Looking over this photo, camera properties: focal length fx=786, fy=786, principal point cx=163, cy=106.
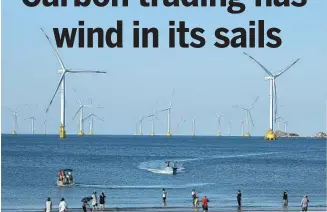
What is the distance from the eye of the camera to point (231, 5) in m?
37.6

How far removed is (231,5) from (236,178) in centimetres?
8244

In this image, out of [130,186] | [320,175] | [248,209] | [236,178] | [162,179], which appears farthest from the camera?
[320,175]

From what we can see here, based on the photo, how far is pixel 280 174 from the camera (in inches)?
5133

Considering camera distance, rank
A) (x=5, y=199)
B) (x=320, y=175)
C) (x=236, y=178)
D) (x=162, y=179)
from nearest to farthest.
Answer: (x=5, y=199) → (x=162, y=179) → (x=236, y=178) → (x=320, y=175)

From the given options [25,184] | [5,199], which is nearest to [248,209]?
→ [5,199]

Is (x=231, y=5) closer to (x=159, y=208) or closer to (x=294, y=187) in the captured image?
(x=159, y=208)

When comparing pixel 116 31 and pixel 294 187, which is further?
pixel 294 187

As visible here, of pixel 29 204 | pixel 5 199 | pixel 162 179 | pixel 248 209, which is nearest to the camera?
pixel 248 209

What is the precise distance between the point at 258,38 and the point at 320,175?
95.5 m

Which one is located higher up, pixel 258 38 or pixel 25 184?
pixel 258 38

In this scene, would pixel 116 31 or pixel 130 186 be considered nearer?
pixel 116 31

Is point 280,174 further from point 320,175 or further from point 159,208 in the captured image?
point 159,208

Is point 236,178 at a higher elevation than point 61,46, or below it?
below

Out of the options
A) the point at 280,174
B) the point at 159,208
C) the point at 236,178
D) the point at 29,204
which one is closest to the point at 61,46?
the point at 159,208
